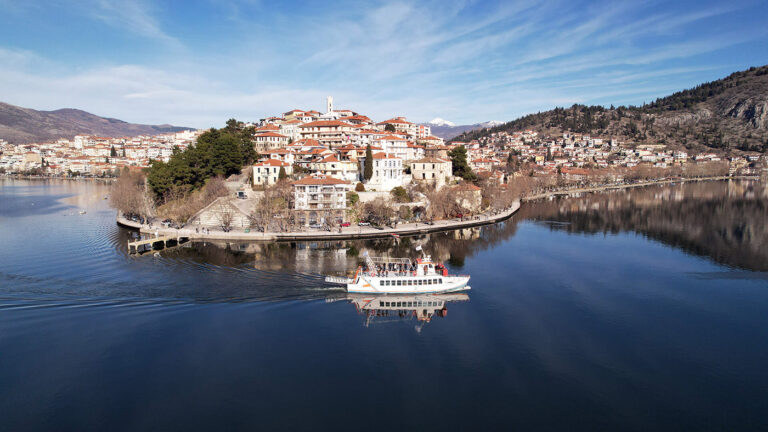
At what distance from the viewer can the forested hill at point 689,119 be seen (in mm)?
134375

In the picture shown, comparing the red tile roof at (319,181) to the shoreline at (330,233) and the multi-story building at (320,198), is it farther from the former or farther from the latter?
the shoreline at (330,233)

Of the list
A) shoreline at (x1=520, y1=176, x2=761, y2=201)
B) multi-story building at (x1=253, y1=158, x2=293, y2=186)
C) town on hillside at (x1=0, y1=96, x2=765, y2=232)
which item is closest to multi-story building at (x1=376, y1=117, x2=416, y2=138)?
town on hillside at (x1=0, y1=96, x2=765, y2=232)

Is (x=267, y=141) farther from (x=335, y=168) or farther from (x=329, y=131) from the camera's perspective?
(x=335, y=168)

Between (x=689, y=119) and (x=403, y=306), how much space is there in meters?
173

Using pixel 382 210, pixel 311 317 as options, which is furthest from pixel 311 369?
pixel 382 210

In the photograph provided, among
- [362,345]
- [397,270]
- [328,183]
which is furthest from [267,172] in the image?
[362,345]

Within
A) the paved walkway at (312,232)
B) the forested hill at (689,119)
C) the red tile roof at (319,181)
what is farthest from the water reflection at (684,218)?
the forested hill at (689,119)

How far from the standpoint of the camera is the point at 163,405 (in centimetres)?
1309

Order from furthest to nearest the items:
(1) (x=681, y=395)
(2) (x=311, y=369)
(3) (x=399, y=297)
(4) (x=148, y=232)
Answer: (4) (x=148, y=232)
(3) (x=399, y=297)
(2) (x=311, y=369)
(1) (x=681, y=395)

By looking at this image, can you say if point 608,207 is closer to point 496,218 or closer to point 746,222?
point 746,222

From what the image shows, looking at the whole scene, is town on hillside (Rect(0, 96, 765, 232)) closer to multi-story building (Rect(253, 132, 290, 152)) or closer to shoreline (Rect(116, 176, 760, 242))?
multi-story building (Rect(253, 132, 290, 152))

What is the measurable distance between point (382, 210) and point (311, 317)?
826 inches

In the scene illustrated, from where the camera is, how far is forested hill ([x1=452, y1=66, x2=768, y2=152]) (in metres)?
134

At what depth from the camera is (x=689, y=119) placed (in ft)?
495
